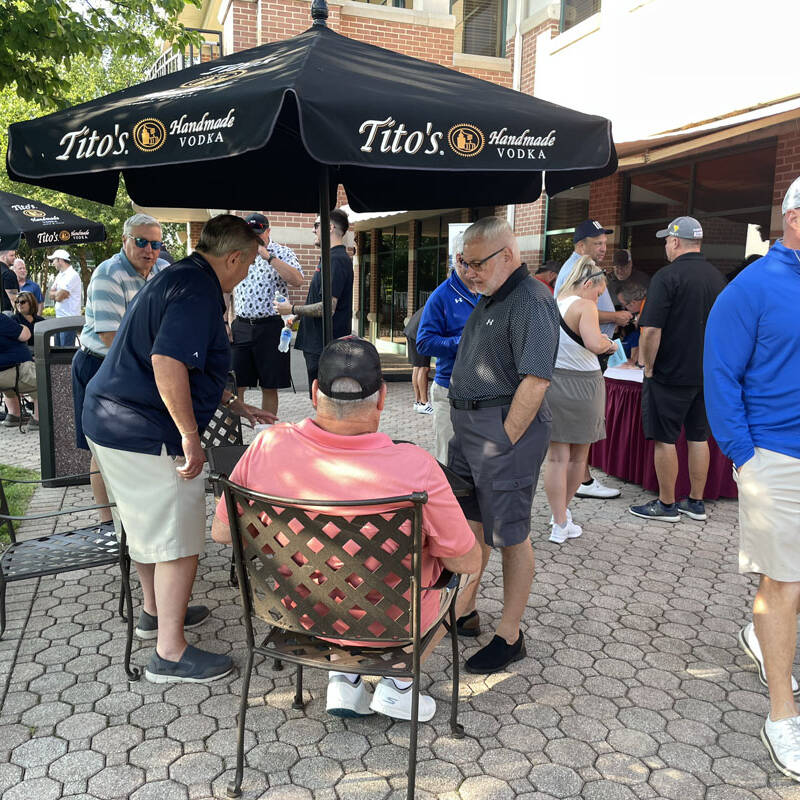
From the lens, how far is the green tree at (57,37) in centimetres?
547

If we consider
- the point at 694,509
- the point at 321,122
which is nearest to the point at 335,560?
the point at 321,122

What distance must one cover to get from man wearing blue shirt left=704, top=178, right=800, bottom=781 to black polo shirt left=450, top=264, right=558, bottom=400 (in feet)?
2.10

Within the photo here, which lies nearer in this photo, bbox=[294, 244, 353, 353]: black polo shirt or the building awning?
bbox=[294, 244, 353, 353]: black polo shirt

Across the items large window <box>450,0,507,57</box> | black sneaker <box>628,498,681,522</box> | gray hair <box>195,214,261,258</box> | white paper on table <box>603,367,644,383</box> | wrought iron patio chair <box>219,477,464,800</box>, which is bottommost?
black sneaker <box>628,498,681,522</box>

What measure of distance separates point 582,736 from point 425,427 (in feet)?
20.2

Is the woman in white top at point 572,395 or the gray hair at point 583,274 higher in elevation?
the gray hair at point 583,274

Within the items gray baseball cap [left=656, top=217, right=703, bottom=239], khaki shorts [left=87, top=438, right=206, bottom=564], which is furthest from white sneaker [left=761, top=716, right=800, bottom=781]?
gray baseball cap [left=656, top=217, right=703, bottom=239]

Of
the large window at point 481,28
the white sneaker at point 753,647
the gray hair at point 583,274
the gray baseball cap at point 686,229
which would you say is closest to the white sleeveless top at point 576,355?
the gray hair at point 583,274

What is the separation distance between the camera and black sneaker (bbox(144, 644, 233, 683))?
310 cm

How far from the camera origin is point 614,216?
1091 cm

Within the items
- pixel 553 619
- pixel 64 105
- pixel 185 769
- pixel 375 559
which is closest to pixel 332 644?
pixel 375 559

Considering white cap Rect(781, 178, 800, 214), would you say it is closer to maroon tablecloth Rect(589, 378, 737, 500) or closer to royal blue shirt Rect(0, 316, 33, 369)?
maroon tablecloth Rect(589, 378, 737, 500)

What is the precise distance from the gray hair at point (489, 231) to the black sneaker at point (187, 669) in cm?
212

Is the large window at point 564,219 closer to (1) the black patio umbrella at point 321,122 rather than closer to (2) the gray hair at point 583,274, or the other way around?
(2) the gray hair at point 583,274
